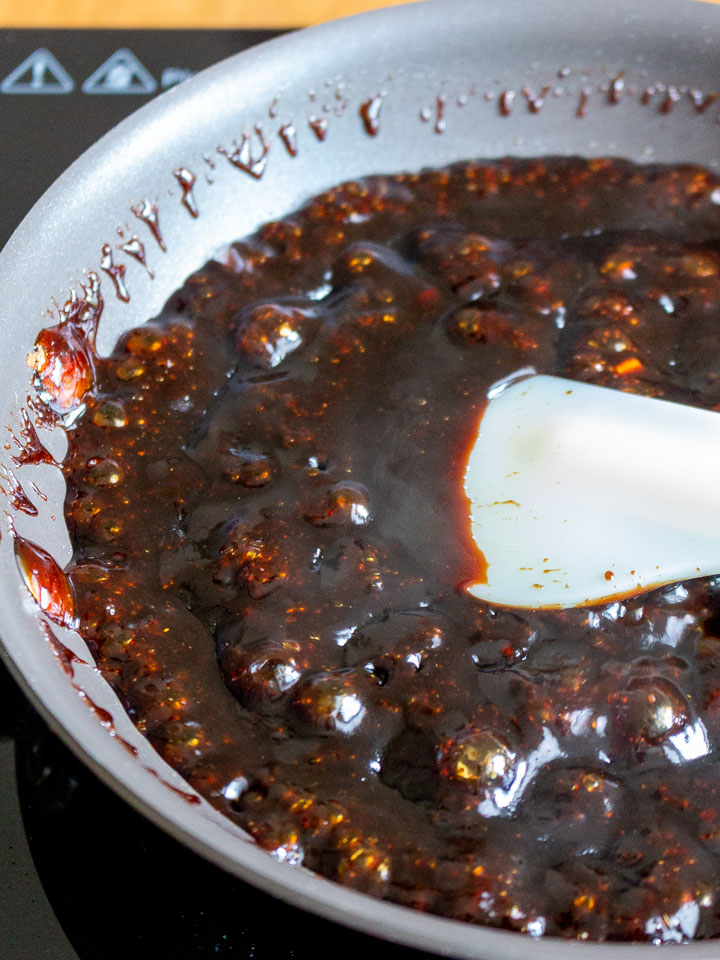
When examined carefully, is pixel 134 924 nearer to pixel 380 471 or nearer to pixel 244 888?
pixel 244 888

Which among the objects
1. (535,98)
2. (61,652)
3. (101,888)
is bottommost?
(101,888)

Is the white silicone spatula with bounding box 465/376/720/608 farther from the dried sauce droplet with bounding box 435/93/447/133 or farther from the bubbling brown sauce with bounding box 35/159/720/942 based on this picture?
the dried sauce droplet with bounding box 435/93/447/133

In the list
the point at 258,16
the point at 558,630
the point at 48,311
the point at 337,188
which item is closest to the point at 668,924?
the point at 558,630

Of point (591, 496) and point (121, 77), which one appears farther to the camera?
point (121, 77)

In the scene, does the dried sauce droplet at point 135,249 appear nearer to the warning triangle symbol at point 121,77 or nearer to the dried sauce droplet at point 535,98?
the warning triangle symbol at point 121,77

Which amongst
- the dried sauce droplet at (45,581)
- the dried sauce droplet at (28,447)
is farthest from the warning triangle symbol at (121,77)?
the dried sauce droplet at (45,581)

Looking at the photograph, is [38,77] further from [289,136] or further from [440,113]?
[440,113]

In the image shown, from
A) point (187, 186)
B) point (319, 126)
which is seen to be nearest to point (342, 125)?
point (319, 126)
